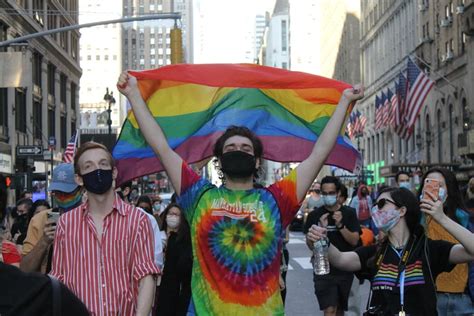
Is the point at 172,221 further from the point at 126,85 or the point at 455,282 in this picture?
the point at 126,85

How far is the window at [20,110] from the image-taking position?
48.8 meters

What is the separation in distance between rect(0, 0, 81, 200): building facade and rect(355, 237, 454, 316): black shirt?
88.1ft

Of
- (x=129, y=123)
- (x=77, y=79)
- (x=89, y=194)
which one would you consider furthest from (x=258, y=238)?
(x=77, y=79)

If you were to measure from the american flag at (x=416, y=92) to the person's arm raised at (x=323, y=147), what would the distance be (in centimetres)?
3152

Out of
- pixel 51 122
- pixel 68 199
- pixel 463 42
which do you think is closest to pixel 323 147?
pixel 68 199

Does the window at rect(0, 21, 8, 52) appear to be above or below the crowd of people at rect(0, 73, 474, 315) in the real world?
above

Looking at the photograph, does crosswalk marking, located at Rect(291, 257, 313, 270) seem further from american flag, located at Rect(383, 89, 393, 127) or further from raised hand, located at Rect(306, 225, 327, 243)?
american flag, located at Rect(383, 89, 393, 127)

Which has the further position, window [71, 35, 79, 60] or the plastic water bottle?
window [71, 35, 79, 60]

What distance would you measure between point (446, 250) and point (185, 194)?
173cm

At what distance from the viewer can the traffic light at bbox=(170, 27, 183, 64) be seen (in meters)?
19.3

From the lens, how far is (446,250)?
18.5 feet

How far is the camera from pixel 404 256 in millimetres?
5574

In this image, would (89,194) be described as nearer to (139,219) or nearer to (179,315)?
(139,219)

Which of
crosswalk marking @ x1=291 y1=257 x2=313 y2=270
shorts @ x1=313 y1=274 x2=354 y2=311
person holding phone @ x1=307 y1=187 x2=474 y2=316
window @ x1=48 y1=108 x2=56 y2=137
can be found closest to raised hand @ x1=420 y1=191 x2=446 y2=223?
person holding phone @ x1=307 y1=187 x2=474 y2=316
